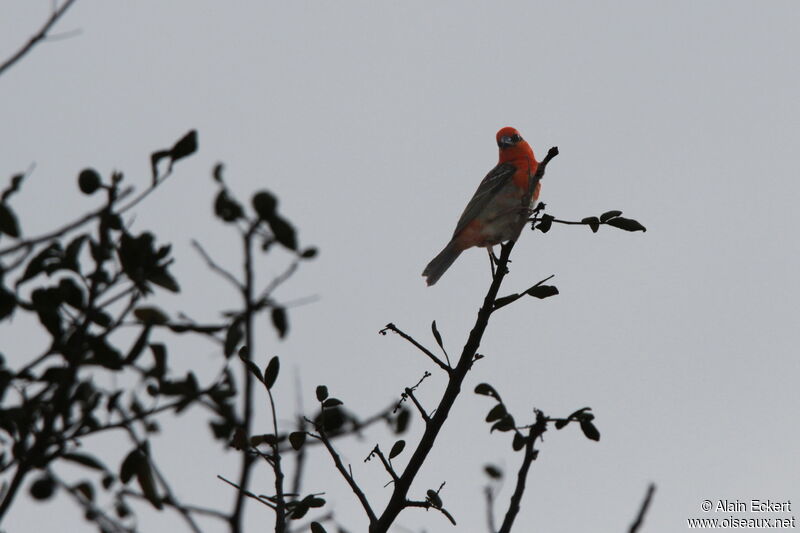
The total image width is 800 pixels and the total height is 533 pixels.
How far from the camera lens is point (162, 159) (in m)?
2.20

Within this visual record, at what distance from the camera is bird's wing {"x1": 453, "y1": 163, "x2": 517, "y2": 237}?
8.32 meters

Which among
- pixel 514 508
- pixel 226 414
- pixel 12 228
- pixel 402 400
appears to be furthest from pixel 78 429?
Answer: pixel 402 400

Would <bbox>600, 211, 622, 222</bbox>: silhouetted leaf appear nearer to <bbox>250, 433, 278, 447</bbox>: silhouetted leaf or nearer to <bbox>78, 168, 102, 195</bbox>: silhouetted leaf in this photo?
<bbox>250, 433, 278, 447</bbox>: silhouetted leaf

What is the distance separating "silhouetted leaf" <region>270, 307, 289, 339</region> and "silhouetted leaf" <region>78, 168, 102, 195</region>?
600mm

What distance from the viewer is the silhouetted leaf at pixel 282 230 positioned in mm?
1979

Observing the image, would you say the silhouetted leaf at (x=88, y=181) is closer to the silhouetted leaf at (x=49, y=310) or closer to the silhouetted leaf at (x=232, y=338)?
the silhouetted leaf at (x=49, y=310)

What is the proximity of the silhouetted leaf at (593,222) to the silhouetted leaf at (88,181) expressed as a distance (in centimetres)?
181

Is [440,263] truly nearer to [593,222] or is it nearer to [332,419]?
[593,222]

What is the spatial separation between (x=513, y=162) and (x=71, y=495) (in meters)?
7.32

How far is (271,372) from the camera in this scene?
112 inches

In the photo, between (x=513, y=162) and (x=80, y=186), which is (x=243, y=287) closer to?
(x=80, y=186)

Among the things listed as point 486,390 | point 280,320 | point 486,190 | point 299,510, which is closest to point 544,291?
point 486,390

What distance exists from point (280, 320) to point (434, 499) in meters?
1.27

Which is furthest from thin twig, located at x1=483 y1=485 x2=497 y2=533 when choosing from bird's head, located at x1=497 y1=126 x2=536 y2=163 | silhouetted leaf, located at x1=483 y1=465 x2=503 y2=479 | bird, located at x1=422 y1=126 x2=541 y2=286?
bird's head, located at x1=497 y1=126 x2=536 y2=163
